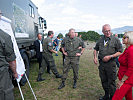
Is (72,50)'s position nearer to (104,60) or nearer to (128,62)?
(104,60)

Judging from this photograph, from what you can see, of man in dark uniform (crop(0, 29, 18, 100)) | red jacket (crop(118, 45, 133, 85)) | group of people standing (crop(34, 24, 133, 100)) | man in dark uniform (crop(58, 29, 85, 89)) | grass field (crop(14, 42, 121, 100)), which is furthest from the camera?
man in dark uniform (crop(58, 29, 85, 89))

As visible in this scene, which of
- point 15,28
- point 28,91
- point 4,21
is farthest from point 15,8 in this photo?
point 28,91

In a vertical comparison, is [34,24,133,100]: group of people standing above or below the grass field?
above

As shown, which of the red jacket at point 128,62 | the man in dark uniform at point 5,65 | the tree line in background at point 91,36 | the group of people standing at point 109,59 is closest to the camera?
the man in dark uniform at point 5,65

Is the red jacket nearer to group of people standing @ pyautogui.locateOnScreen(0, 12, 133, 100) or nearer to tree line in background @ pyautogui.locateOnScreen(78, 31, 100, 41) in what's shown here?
group of people standing @ pyautogui.locateOnScreen(0, 12, 133, 100)

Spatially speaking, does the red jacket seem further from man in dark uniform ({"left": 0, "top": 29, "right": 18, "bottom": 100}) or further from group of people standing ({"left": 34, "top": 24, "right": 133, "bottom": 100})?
man in dark uniform ({"left": 0, "top": 29, "right": 18, "bottom": 100})

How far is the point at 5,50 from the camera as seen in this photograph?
190cm

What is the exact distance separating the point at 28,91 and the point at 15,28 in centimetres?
216

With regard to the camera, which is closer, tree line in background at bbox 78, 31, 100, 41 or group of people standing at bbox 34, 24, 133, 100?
group of people standing at bbox 34, 24, 133, 100

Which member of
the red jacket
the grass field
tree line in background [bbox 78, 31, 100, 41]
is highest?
tree line in background [bbox 78, 31, 100, 41]

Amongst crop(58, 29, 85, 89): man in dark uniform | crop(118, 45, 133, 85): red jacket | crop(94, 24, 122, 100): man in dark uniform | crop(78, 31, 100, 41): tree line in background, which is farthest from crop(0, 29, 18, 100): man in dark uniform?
crop(78, 31, 100, 41): tree line in background

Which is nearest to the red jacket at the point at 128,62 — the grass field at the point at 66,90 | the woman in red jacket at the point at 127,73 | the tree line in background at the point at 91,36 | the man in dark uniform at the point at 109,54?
the woman in red jacket at the point at 127,73

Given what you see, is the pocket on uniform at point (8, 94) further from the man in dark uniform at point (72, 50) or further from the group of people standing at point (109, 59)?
the man in dark uniform at point (72, 50)

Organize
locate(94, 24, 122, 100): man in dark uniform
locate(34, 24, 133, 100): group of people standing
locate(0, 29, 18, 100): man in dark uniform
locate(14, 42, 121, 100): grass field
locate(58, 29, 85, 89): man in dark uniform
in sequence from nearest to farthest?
locate(0, 29, 18, 100): man in dark uniform, locate(34, 24, 133, 100): group of people standing, locate(94, 24, 122, 100): man in dark uniform, locate(14, 42, 121, 100): grass field, locate(58, 29, 85, 89): man in dark uniform
